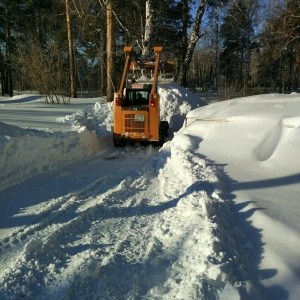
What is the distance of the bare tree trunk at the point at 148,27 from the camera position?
13.7 meters

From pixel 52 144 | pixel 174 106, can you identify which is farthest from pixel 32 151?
pixel 174 106

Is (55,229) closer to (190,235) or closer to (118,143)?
(190,235)

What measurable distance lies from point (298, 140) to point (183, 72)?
12105mm

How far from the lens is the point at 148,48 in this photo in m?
14.2

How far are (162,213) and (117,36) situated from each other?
78.1ft

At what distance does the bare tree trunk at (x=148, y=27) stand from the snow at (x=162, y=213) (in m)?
6.55

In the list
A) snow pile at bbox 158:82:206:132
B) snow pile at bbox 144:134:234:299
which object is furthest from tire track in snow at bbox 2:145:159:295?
snow pile at bbox 158:82:206:132

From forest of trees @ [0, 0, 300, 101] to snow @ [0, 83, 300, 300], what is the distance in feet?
26.8

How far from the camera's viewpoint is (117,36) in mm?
26031

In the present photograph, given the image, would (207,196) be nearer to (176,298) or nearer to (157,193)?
(157,193)

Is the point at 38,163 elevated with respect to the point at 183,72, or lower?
lower

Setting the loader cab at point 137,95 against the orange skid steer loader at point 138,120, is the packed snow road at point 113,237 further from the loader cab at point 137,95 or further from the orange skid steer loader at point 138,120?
the loader cab at point 137,95

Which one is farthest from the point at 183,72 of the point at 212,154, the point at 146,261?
the point at 146,261

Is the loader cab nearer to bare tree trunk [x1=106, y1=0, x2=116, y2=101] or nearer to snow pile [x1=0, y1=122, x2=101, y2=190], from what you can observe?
snow pile [x1=0, y1=122, x2=101, y2=190]
